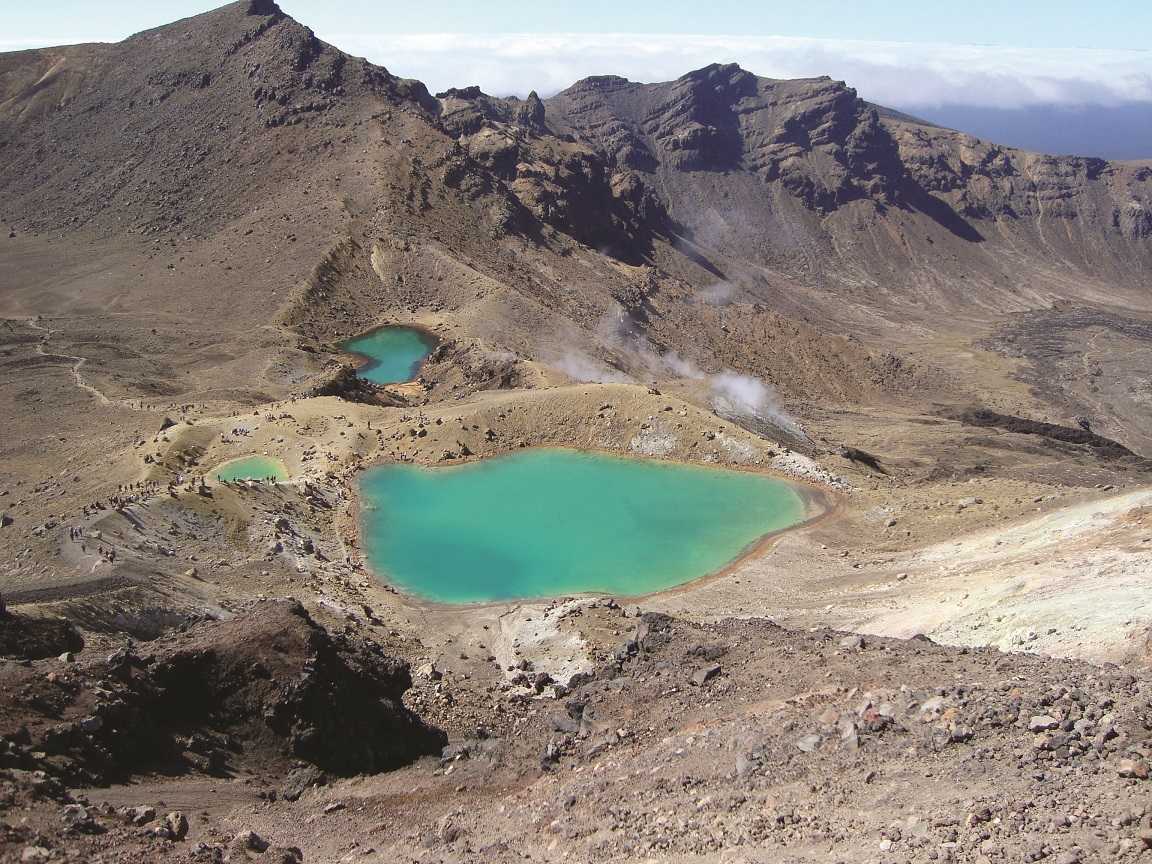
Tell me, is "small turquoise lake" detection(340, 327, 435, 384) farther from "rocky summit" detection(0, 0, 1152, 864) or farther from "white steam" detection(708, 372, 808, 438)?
"white steam" detection(708, 372, 808, 438)

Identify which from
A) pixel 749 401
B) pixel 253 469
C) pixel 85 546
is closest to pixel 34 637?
pixel 85 546

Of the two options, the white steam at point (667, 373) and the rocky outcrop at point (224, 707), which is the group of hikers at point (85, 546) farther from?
the white steam at point (667, 373)

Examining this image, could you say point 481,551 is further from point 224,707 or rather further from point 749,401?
point 749,401

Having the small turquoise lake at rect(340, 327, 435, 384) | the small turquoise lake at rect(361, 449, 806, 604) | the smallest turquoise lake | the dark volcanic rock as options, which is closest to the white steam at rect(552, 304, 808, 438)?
the small turquoise lake at rect(340, 327, 435, 384)

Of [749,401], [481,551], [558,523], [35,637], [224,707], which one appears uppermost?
[749,401]

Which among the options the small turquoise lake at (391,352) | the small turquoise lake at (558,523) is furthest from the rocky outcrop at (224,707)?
the small turquoise lake at (391,352)

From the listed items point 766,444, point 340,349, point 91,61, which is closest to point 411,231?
point 340,349
